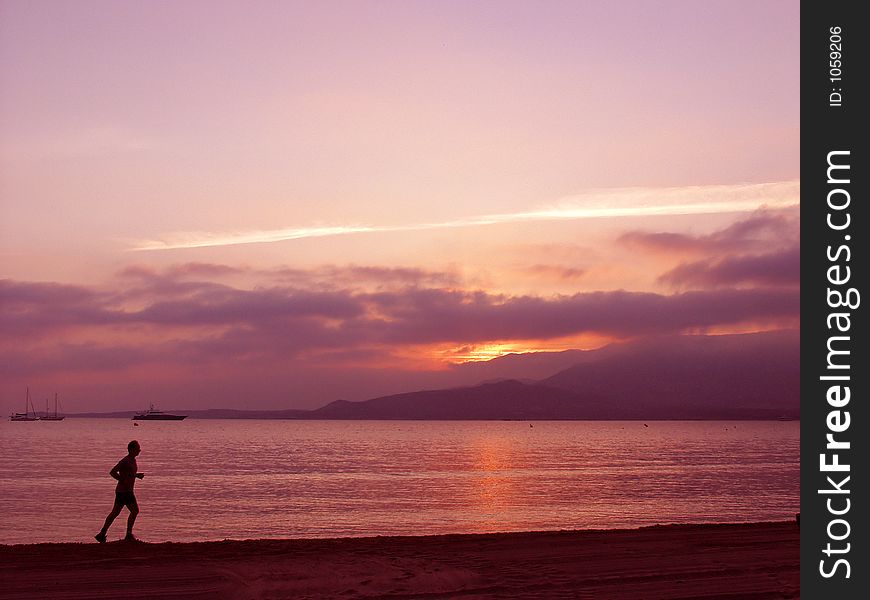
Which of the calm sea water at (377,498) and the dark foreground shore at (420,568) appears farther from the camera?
the calm sea water at (377,498)

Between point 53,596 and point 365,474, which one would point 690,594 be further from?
point 365,474

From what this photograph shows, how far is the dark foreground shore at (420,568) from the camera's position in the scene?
492 inches

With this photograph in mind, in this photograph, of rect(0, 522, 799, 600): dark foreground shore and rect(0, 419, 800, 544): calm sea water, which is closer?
rect(0, 522, 799, 600): dark foreground shore

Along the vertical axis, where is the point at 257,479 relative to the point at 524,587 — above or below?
below

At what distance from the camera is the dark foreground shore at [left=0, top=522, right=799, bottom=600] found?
1251 centimetres

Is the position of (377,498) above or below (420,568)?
below

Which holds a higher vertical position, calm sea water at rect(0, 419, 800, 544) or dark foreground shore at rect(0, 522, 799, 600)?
dark foreground shore at rect(0, 522, 799, 600)

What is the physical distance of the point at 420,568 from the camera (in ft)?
46.8

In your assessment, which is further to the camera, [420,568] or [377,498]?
[377,498]

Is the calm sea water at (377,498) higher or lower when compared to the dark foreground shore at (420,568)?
lower

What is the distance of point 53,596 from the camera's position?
11891mm

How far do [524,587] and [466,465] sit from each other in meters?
67.4
